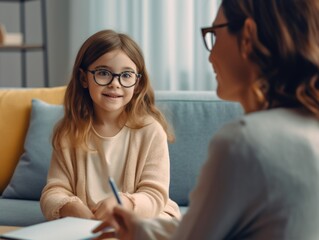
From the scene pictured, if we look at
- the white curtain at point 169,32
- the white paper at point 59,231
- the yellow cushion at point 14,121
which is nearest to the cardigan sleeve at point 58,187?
the white paper at point 59,231

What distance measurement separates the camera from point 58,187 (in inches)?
86.7

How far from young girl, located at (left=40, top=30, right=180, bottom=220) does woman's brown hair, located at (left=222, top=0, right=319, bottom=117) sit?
107cm

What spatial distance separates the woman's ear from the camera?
1112mm

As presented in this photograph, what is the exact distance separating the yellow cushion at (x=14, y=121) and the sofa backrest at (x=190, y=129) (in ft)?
1.83

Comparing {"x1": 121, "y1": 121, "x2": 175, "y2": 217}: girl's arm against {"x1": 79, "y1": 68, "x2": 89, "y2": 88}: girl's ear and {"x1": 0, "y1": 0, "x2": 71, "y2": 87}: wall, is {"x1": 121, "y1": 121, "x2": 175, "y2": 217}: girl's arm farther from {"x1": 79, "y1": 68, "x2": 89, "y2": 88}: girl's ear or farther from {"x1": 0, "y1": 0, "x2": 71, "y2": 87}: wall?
{"x1": 0, "y1": 0, "x2": 71, "y2": 87}: wall

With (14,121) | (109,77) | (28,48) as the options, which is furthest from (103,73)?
(28,48)

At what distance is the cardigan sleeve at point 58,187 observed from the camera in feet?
6.95

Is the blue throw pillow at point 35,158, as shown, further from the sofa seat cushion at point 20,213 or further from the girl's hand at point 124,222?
the girl's hand at point 124,222

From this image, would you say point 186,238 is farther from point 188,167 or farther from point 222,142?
point 188,167

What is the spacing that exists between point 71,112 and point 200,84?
1.89 meters

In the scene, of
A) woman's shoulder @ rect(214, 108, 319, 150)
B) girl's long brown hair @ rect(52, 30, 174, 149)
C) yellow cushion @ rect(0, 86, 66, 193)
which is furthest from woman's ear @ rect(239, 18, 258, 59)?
yellow cushion @ rect(0, 86, 66, 193)

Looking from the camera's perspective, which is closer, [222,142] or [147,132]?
[222,142]

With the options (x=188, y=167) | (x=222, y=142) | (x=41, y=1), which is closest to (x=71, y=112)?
(x=188, y=167)

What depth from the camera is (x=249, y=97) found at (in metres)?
1.18
